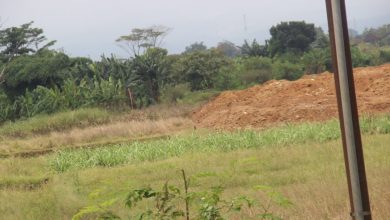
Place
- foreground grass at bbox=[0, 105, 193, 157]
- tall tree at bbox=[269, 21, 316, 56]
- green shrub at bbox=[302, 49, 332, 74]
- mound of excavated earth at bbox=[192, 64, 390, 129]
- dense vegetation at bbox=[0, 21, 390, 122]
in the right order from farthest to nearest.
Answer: tall tree at bbox=[269, 21, 316, 56], green shrub at bbox=[302, 49, 332, 74], dense vegetation at bbox=[0, 21, 390, 122], mound of excavated earth at bbox=[192, 64, 390, 129], foreground grass at bbox=[0, 105, 193, 157]

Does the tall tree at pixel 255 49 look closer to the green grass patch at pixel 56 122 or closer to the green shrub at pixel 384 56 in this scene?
the green shrub at pixel 384 56

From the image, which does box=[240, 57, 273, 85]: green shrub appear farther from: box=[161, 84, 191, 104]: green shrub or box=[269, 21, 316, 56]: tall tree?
box=[269, 21, 316, 56]: tall tree

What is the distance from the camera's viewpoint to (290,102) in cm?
2062

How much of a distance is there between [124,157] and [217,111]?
9.75 m

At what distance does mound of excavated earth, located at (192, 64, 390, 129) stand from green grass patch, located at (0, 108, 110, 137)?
4294mm

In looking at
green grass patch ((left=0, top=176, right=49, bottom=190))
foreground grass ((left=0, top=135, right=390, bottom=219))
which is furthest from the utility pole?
green grass patch ((left=0, top=176, right=49, bottom=190))

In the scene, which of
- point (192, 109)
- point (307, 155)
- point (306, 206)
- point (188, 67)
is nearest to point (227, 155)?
point (307, 155)

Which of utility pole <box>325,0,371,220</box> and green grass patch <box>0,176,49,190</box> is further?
green grass patch <box>0,176,49,190</box>

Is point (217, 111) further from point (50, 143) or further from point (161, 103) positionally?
point (50, 143)

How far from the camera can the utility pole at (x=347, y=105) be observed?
2039 mm

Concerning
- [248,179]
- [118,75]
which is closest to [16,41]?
[118,75]

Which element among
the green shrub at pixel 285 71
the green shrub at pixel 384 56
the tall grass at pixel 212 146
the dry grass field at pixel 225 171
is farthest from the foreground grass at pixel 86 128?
the green shrub at pixel 384 56

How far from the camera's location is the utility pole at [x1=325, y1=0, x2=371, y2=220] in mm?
2039

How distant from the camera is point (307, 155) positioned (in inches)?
394
